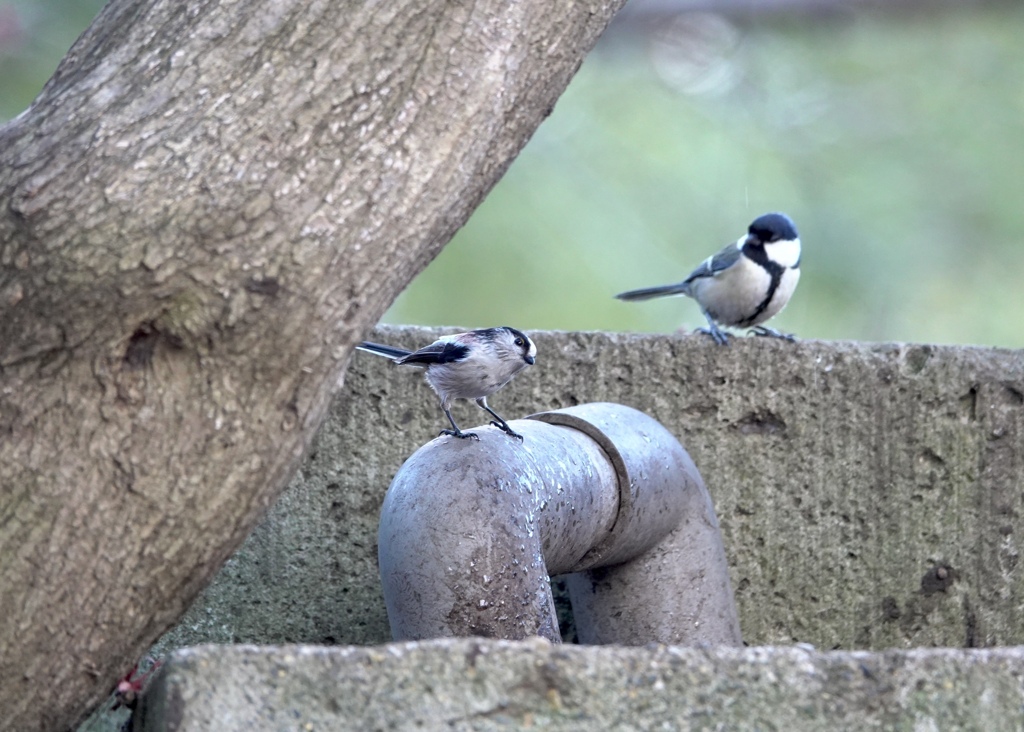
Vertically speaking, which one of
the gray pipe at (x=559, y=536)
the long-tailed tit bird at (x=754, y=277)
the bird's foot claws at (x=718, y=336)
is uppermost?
the long-tailed tit bird at (x=754, y=277)

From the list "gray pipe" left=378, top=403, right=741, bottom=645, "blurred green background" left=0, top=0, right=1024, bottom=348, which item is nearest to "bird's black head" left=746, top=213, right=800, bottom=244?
"gray pipe" left=378, top=403, right=741, bottom=645

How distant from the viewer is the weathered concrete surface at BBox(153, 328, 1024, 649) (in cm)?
351

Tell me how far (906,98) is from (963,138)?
1.73ft

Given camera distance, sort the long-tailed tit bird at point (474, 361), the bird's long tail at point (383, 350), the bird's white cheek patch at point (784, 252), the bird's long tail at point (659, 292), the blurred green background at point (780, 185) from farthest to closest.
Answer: the blurred green background at point (780, 185)
the bird's long tail at point (659, 292)
the bird's white cheek patch at point (784, 252)
the bird's long tail at point (383, 350)
the long-tailed tit bird at point (474, 361)

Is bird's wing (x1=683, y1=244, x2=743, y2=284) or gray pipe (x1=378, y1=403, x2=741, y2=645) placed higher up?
bird's wing (x1=683, y1=244, x2=743, y2=284)

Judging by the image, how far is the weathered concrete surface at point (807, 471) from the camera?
3.51 m

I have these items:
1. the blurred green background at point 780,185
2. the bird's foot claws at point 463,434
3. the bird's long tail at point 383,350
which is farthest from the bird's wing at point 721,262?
the blurred green background at point 780,185

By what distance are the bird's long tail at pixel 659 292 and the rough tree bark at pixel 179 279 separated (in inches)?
118

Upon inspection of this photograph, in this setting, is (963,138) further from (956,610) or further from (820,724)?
(820,724)

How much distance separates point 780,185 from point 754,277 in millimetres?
5481

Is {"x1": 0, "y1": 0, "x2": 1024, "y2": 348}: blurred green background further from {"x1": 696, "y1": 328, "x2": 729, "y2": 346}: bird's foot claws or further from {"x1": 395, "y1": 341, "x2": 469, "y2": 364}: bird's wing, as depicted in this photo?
{"x1": 395, "y1": 341, "x2": 469, "y2": 364}: bird's wing

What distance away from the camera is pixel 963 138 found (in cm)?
972

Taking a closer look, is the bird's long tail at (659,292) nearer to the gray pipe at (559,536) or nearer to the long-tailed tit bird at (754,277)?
the long-tailed tit bird at (754,277)

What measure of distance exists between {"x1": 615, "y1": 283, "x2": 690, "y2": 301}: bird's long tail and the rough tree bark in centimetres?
299
